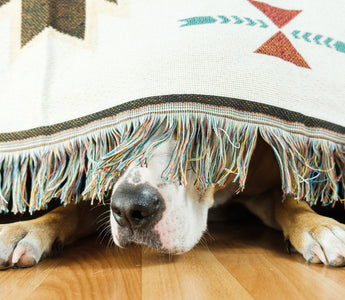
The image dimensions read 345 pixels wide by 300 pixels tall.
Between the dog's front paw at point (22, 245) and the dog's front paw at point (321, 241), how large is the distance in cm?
62

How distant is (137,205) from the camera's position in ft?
2.64

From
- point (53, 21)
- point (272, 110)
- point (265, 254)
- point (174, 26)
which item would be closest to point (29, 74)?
point (53, 21)

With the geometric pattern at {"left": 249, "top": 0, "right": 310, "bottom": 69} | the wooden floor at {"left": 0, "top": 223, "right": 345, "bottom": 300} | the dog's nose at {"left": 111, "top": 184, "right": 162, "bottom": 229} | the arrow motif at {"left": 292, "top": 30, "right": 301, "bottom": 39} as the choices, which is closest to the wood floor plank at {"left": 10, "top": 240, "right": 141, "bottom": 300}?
the wooden floor at {"left": 0, "top": 223, "right": 345, "bottom": 300}

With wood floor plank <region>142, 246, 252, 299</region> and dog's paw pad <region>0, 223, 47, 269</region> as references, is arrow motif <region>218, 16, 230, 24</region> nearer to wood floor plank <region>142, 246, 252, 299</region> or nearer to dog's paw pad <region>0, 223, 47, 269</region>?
wood floor plank <region>142, 246, 252, 299</region>

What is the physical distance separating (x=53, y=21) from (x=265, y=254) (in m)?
0.88

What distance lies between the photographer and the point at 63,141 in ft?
3.31

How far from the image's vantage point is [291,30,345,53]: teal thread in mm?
1092

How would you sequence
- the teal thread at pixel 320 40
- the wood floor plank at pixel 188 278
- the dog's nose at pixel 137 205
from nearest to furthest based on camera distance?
the wood floor plank at pixel 188 278 → the dog's nose at pixel 137 205 → the teal thread at pixel 320 40

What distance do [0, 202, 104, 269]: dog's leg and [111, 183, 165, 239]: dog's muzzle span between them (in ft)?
0.77

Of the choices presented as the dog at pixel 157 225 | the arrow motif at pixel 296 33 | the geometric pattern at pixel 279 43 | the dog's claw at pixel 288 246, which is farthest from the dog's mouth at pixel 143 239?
the arrow motif at pixel 296 33

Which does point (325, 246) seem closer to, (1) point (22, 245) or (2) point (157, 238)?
(2) point (157, 238)

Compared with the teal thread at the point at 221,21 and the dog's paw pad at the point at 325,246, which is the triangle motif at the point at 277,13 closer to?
the teal thread at the point at 221,21

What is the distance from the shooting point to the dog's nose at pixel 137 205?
2.64 ft

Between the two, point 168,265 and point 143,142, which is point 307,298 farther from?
point 143,142
